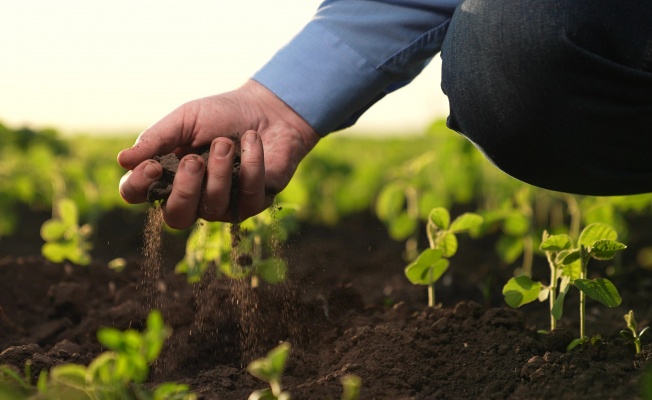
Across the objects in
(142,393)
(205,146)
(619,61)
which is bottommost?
(142,393)

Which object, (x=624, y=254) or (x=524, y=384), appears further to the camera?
(x=624, y=254)

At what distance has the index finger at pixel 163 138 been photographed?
2.05 metres

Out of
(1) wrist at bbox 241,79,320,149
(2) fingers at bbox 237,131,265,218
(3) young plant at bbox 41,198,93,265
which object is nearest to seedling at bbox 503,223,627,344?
(2) fingers at bbox 237,131,265,218

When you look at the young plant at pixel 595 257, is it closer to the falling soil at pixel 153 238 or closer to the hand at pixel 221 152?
the hand at pixel 221 152

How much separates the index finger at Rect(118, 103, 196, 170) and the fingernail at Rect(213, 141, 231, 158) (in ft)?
0.68

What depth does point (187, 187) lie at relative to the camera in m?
1.93

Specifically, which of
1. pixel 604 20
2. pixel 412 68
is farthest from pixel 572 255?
pixel 412 68

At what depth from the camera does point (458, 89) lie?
1994mm

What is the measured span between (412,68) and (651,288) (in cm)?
112

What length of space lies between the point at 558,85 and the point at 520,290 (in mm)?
500

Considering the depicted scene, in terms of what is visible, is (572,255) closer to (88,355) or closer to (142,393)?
(142,393)

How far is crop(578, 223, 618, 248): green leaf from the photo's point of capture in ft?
6.12

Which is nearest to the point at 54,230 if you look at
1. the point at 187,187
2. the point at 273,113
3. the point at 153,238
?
the point at 153,238

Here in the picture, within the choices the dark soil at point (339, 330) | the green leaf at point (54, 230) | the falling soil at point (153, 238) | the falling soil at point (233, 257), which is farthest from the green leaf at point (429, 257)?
the green leaf at point (54, 230)
